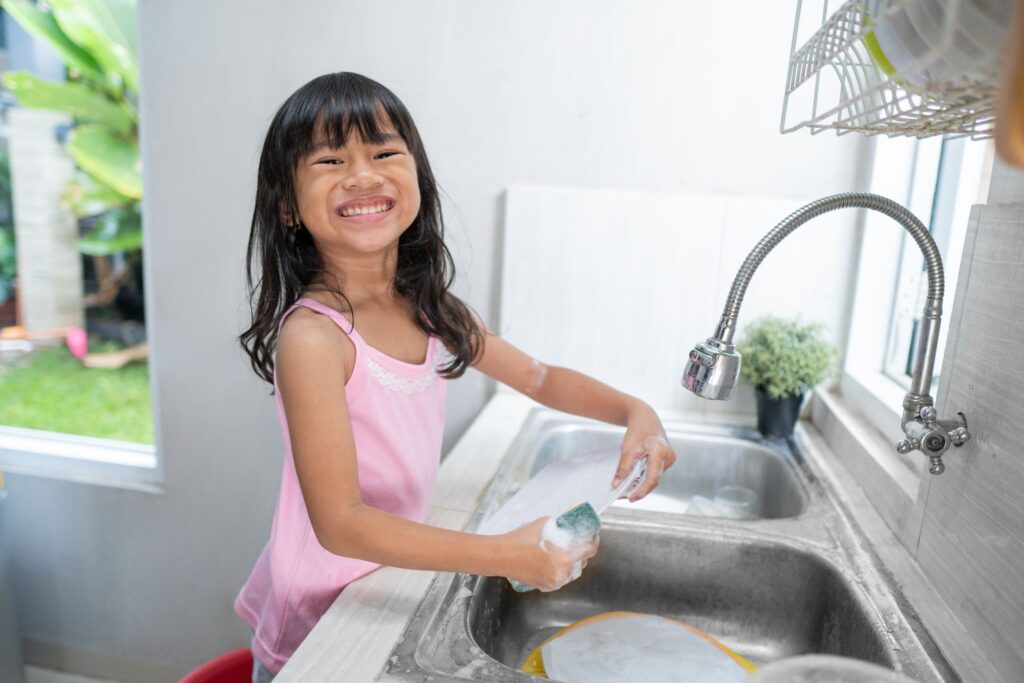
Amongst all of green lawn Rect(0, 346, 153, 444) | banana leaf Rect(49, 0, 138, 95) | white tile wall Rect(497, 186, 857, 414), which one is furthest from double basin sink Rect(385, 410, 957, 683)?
green lawn Rect(0, 346, 153, 444)

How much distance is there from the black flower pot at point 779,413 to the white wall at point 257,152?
0.18 m

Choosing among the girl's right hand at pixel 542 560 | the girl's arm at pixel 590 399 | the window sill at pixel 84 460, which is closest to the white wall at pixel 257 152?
the window sill at pixel 84 460

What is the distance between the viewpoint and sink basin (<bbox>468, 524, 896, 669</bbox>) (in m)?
0.88

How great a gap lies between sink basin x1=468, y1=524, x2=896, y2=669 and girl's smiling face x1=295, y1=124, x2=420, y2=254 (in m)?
0.44

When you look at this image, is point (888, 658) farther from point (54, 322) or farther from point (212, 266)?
point (54, 322)

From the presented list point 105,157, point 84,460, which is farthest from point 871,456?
point 105,157

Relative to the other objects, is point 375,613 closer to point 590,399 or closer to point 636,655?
point 636,655

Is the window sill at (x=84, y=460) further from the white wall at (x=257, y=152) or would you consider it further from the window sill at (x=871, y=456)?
the window sill at (x=871, y=456)

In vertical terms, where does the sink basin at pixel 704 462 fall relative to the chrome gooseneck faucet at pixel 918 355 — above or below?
below

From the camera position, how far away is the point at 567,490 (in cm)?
81

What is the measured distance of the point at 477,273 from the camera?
153 centimetres

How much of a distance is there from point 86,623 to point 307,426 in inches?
62.3

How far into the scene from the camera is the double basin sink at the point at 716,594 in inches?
27.0

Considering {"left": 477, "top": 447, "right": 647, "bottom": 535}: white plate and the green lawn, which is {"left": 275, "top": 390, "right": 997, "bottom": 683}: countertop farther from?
the green lawn
